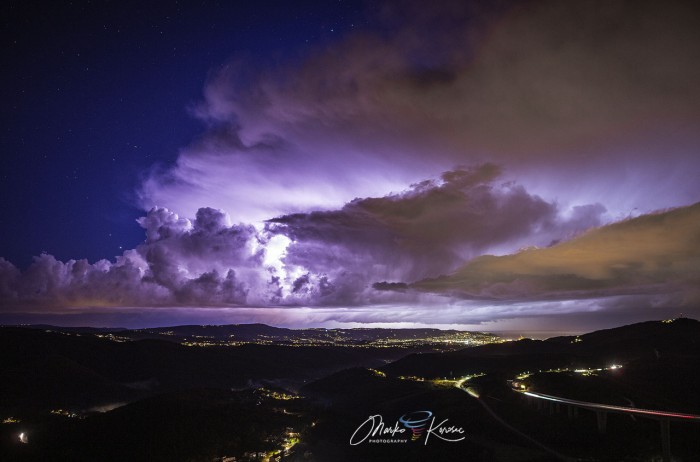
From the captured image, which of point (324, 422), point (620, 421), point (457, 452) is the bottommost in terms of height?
point (324, 422)

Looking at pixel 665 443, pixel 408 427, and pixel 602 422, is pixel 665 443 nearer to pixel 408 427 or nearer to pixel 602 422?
pixel 602 422

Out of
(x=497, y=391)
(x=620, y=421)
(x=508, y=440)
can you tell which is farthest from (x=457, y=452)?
(x=497, y=391)

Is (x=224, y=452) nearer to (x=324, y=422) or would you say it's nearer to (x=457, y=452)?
(x=324, y=422)

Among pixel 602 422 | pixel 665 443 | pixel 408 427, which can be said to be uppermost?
pixel 665 443

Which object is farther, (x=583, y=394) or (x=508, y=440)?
(x=583, y=394)

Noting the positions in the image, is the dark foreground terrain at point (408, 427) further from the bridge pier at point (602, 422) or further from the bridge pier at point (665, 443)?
the bridge pier at point (665, 443)

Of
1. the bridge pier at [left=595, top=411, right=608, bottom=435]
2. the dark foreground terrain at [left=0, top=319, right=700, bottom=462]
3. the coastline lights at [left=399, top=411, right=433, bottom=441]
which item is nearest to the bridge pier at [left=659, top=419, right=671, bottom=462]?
the dark foreground terrain at [left=0, top=319, right=700, bottom=462]

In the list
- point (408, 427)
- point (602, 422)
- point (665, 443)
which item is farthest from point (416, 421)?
point (665, 443)

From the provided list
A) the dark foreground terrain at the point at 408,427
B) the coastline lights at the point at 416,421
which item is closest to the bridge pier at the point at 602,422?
the dark foreground terrain at the point at 408,427
